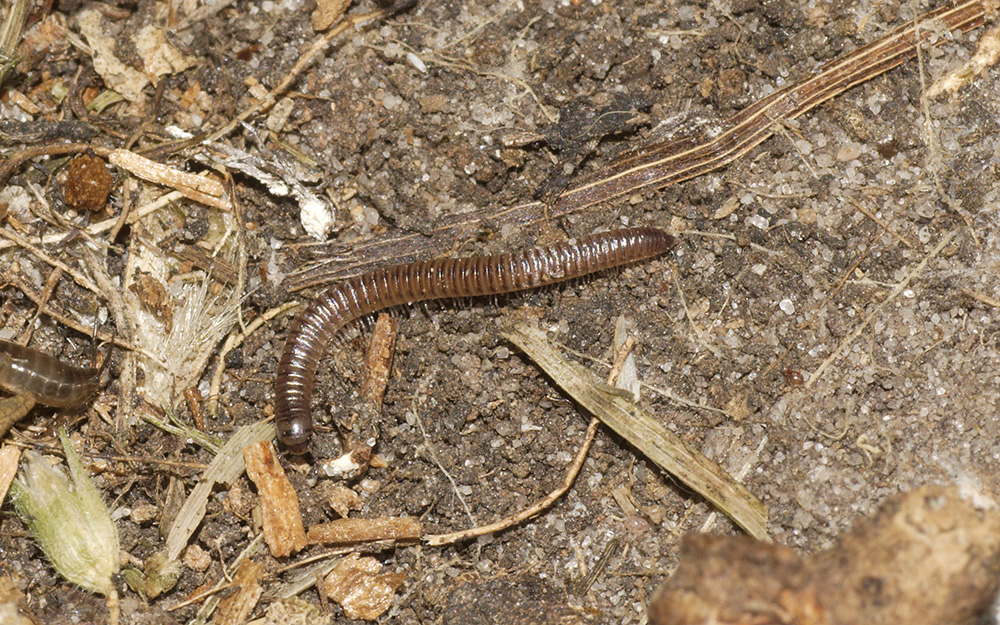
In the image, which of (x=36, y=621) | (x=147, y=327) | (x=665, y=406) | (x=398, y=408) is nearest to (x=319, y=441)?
(x=398, y=408)

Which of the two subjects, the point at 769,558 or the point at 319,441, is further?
the point at 319,441

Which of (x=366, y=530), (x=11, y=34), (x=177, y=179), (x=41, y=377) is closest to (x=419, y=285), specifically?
(x=366, y=530)

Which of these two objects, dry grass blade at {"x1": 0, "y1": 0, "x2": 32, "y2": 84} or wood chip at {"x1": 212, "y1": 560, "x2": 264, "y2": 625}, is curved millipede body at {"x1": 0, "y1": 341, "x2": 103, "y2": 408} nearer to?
wood chip at {"x1": 212, "y1": 560, "x2": 264, "y2": 625}

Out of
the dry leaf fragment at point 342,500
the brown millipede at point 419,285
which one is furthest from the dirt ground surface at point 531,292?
the brown millipede at point 419,285

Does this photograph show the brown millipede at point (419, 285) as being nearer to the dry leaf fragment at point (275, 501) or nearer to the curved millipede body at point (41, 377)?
the dry leaf fragment at point (275, 501)

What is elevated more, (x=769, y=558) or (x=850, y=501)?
(x=769, y=558)

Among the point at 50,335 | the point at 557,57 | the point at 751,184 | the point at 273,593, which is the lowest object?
the point at 273,593

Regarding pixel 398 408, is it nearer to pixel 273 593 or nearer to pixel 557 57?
pixel 273 593
